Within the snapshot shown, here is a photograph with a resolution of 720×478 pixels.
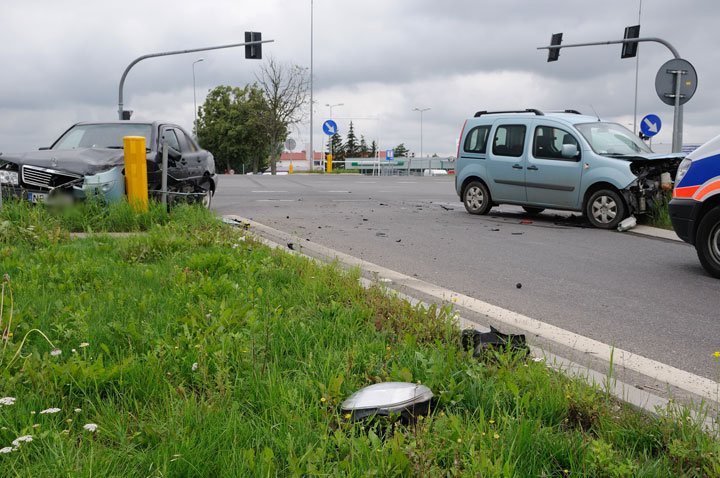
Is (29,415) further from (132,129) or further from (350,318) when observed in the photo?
(132,129)

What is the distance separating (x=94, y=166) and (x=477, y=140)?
774 cm

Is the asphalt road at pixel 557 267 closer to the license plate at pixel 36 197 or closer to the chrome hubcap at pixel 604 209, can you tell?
the chrome hubcap at pixel 604 209

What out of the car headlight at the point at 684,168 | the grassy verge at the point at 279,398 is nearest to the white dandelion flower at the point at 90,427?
the grassy verge at the point at 279,398

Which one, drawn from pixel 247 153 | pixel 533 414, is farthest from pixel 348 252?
pixel 247 153

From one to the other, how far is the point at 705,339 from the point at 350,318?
255 centimetres

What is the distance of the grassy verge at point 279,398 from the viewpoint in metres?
2.34

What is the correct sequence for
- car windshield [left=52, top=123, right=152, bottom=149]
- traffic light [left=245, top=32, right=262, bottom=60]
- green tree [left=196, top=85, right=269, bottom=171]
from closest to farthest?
car windshield [left=52, top=123, right=152, bottom=149] < traffic light [left=245, top=32, right=262, bottom=60] < green tree [left=196, top=85, right=269, bottom=171]

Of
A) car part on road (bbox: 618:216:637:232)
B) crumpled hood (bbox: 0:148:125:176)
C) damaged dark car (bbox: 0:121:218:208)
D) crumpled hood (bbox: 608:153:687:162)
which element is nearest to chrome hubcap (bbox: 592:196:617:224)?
car part on road (bbox: 618:216:637:232)

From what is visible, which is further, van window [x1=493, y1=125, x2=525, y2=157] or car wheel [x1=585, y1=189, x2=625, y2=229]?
van window [x1=493, y1=125, x2=525, y2=157]

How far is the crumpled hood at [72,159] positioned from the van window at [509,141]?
7.29 metres

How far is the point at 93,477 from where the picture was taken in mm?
2223

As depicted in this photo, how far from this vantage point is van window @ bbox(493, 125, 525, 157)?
41.3 feet

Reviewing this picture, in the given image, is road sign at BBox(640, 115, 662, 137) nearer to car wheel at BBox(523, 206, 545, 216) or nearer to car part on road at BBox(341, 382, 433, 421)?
car wheel at BBox(523, 206, 545, 216)

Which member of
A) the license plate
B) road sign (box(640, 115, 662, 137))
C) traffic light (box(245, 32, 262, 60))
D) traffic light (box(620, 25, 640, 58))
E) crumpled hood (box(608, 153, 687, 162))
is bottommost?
the license plate
